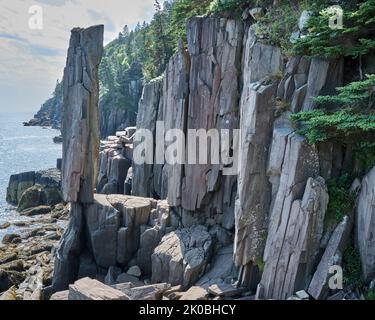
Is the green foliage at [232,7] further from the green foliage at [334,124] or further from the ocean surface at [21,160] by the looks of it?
the ocean surface at [21,160]

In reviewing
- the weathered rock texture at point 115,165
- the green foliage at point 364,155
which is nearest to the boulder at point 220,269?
the green foliage at point 364,155

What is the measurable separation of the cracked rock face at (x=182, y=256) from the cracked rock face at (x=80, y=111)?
6504 mm

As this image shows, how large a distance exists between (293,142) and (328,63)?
328cm

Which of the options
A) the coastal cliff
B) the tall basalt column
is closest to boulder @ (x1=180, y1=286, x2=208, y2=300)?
the coastal cliff

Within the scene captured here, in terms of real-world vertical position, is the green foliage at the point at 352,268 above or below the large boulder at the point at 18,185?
above

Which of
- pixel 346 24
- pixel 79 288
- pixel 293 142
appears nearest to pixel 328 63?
pixel 346 24

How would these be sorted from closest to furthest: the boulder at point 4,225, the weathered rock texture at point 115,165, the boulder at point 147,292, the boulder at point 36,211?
the boulder at point 147,292
the weathered rock texture at point 115,165
the boulder at point 4,225
the boulder at point 36,211

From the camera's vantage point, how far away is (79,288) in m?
13.8

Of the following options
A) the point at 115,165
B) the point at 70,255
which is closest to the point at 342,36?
the point at 70,255

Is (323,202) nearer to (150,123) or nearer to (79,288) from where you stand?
(79,288)

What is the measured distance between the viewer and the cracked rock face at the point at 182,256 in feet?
59.3

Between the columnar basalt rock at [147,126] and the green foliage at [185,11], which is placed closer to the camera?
the green foliage at [185,11]

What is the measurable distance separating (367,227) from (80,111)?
56.3 ft

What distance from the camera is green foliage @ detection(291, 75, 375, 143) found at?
12.0 meters
